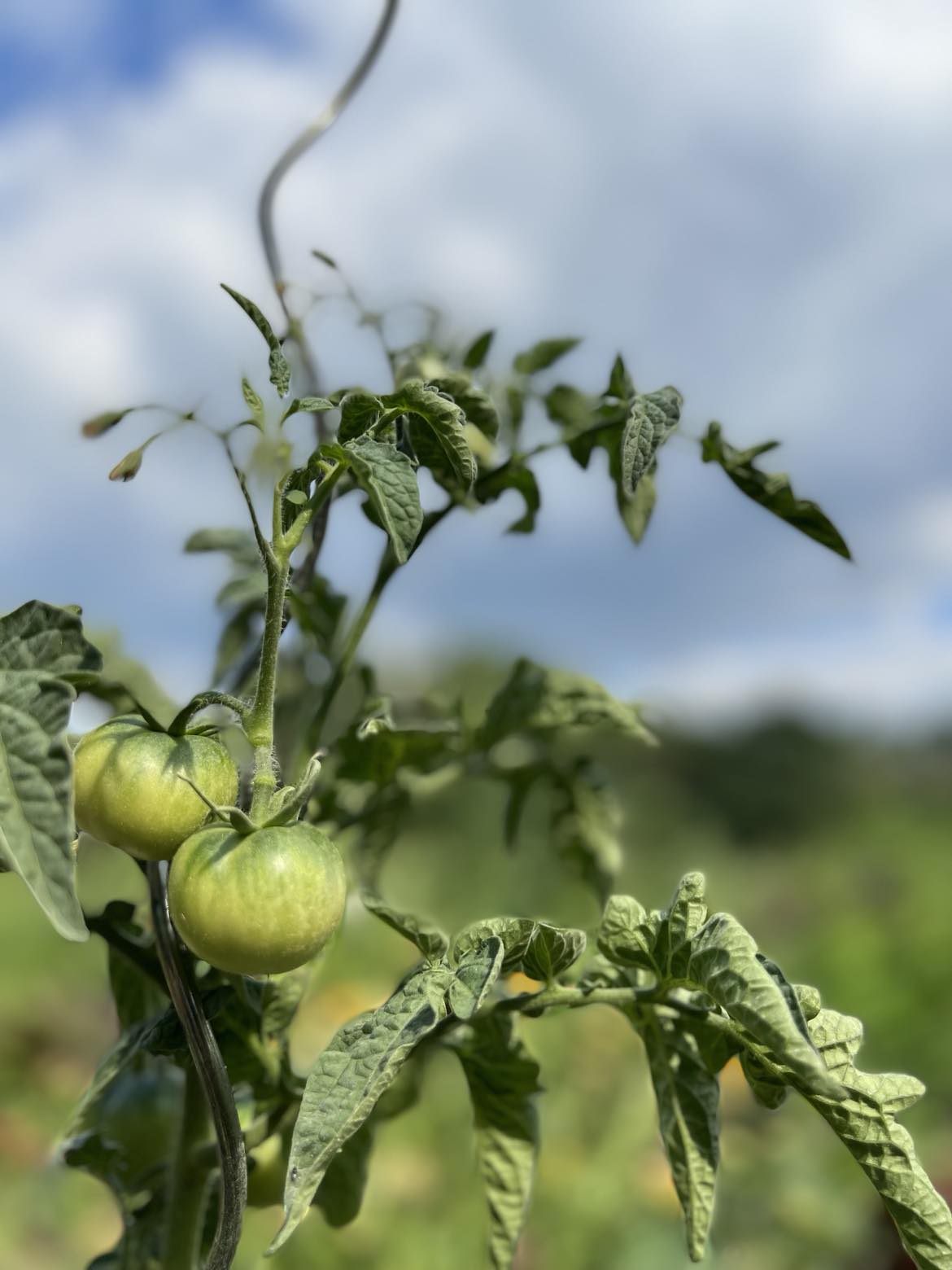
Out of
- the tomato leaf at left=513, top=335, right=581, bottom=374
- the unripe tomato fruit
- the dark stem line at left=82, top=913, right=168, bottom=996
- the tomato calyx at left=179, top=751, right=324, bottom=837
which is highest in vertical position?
the tomato leaf at left=513, top=335, right=581, bottom=374

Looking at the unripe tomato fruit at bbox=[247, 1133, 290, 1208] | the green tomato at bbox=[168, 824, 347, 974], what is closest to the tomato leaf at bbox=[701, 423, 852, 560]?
the green tomato at bbox=[168, 824, 347, 974]

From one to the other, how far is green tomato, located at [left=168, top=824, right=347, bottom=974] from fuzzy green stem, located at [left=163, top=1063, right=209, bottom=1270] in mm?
213

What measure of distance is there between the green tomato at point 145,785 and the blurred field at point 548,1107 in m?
0.27

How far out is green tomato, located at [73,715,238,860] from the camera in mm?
464

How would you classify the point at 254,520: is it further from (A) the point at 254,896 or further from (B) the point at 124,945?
(B) the point at 124,945

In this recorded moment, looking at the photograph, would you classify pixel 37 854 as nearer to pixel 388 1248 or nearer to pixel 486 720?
pixel 486 720

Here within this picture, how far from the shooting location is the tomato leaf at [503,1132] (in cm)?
60

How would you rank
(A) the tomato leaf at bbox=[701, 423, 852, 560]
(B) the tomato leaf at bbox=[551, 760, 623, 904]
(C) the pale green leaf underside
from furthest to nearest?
1. (B) the tomato leaf at bbox=[551, 760, 623, 904]
2. (A) the tomato leaf at bbox=[701, 423, 852, 560]
3. (C) the pale green leaf underside

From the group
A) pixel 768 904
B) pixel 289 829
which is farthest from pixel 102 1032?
pixel 768 904

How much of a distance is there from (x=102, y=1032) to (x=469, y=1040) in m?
2.85

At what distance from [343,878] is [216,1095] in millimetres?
123

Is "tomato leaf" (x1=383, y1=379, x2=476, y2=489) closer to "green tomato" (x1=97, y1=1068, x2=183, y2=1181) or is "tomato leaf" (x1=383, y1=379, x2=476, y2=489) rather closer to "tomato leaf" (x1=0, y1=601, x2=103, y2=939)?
"tomato leaf" (x1=0, y1=601, x2=103, y2=939)

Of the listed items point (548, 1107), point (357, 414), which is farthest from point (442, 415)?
point (548, 1107)

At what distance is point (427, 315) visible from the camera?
2.42ft
